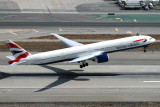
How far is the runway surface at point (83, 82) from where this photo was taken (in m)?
59.3

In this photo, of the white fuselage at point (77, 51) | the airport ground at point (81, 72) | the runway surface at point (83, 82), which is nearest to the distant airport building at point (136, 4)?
the airport ground at point (81, 72)

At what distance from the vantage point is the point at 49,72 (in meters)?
71.9

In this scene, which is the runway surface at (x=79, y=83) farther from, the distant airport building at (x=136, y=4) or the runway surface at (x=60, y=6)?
the distant airport building at (x=136, y=4)

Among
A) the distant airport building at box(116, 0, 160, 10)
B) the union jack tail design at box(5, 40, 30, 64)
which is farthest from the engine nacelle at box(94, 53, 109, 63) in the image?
the distant airport building at box(116, 0, 160, 10)

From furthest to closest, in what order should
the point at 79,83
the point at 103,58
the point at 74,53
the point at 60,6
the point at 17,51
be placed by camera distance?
the point at 60,6 < the point at 74,53 < the point at 103,58 < the point at 79,83 < the point at 17,51

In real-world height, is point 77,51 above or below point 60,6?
below

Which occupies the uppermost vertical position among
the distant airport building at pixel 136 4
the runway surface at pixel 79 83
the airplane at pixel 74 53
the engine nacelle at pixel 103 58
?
the distant airport building at pixel 136 4

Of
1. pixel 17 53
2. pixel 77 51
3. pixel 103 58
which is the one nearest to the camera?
pixel 17 53

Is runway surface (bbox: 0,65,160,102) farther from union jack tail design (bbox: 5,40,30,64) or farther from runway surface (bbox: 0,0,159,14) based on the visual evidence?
runway surface (bbox: 0,0,159,14)

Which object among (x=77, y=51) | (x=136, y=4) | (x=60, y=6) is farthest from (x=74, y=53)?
(x=136, y=4)

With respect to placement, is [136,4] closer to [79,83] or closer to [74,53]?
[74,53]

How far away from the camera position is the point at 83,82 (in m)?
66.6

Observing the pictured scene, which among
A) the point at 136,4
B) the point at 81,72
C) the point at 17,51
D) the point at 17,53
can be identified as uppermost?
the point at 136,4

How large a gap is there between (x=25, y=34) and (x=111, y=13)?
112ft
